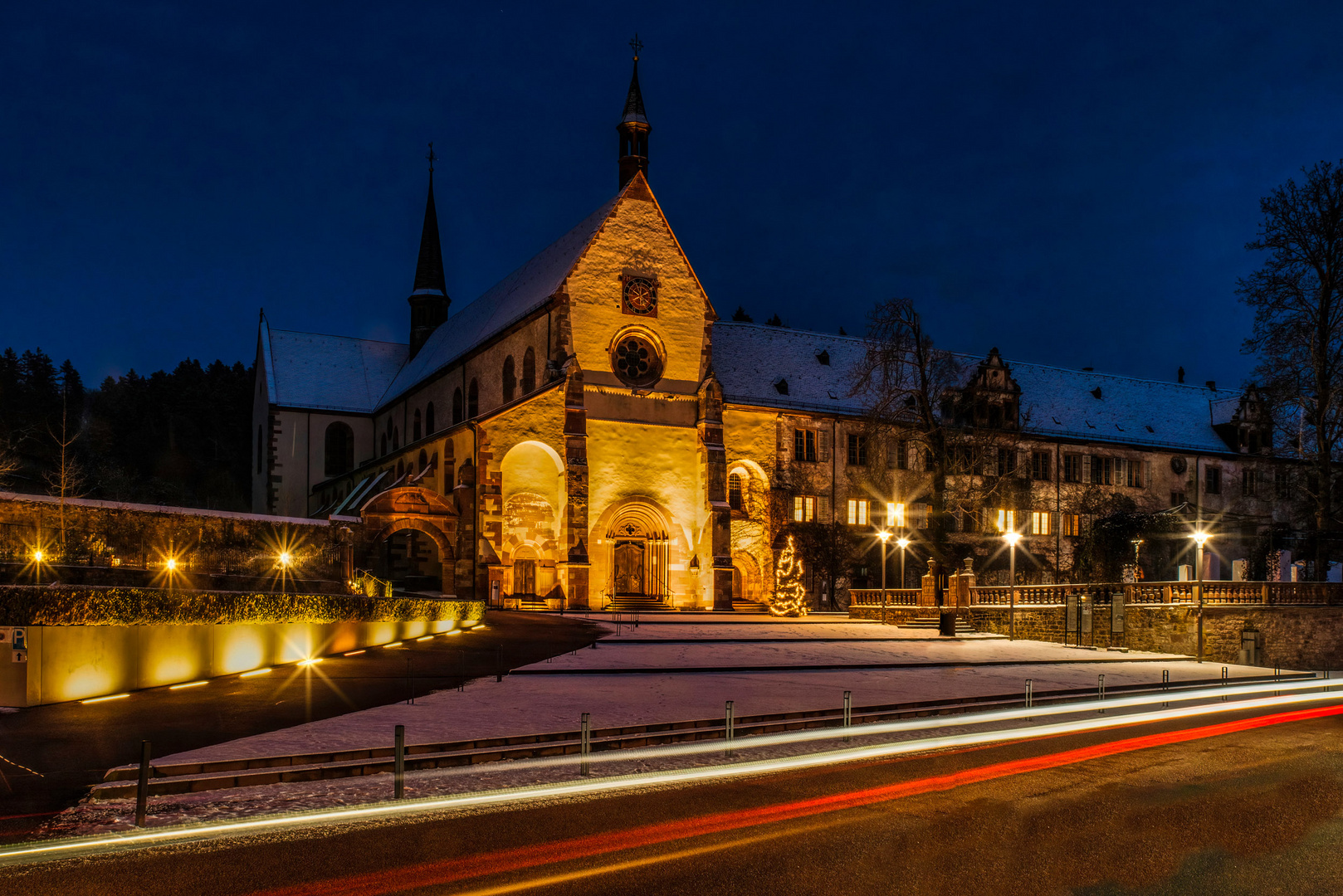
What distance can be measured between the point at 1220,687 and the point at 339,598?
66.5 feet

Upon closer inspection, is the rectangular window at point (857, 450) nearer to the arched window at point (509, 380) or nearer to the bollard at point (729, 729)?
the arched window at point (509, 380)

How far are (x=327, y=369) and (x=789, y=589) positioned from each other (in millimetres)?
38270

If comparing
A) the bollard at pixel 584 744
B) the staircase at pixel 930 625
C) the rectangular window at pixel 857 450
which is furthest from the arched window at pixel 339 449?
the bollard at pixel 584 744

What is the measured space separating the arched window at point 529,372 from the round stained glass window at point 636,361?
348 centimetres

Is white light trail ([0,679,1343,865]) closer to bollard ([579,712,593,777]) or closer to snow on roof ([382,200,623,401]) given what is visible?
bollard ([579,712,593,777])

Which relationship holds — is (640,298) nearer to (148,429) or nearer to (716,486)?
(716,486)

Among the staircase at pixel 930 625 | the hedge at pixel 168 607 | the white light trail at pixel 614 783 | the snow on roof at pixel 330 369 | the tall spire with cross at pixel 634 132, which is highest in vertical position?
the tall spire with cross at pixel 634 132

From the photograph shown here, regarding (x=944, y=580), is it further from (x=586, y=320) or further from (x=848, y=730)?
(x=848, y=730)

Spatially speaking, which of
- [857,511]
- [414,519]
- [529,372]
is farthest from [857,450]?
[414,519]

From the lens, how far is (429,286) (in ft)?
238

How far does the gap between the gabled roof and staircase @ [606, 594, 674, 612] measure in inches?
1126

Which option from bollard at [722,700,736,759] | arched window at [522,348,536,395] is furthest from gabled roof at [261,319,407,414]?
bollard at [722,700,736,759]

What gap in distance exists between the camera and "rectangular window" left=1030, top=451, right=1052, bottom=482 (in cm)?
6019

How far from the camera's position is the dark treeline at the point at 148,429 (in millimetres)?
80062
